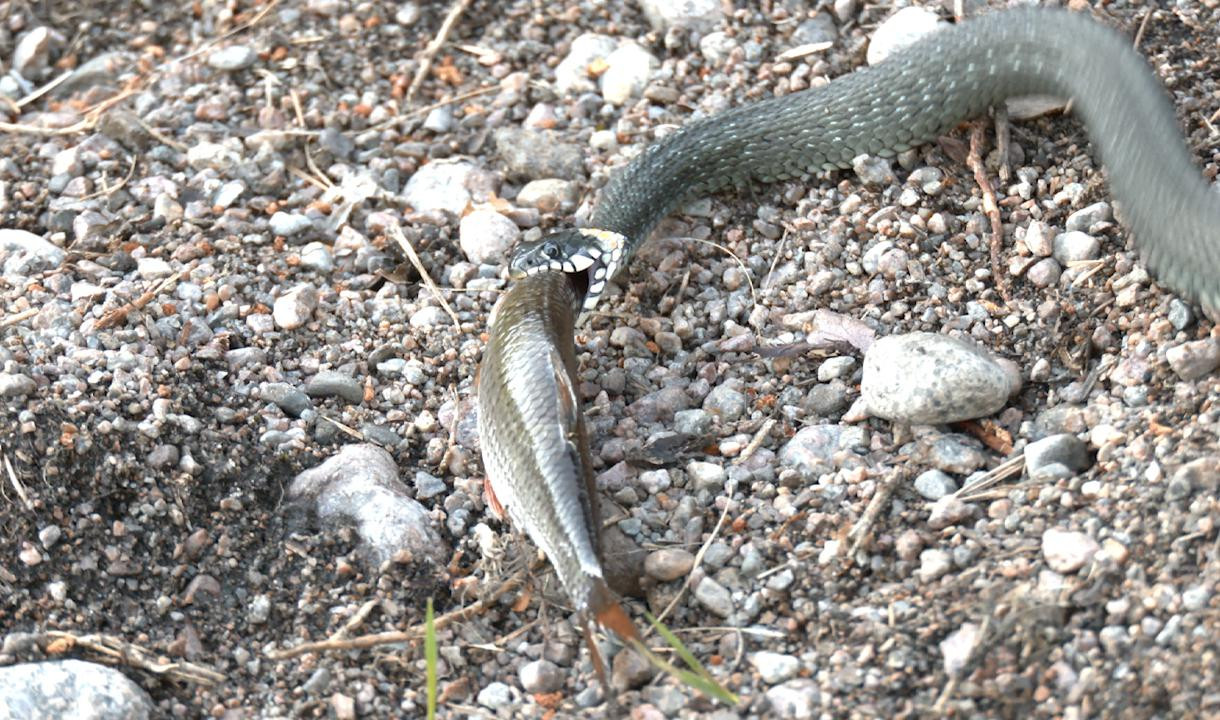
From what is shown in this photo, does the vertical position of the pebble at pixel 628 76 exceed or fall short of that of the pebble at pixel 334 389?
it exceeds it

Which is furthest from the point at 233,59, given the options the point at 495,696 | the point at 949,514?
the point at 949,514

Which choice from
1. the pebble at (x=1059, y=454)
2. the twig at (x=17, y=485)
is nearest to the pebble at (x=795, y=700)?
the pebble at (x=1059, y=454)

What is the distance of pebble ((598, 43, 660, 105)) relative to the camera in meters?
5.06

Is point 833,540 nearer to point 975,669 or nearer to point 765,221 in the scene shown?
point 975,669

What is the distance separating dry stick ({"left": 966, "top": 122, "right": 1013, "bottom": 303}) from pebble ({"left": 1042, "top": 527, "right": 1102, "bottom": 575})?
981mm

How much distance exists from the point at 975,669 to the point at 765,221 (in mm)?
1923

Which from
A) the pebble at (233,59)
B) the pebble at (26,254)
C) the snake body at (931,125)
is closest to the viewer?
the snake body at (931,125)

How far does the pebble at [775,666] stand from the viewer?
3100 millimetres

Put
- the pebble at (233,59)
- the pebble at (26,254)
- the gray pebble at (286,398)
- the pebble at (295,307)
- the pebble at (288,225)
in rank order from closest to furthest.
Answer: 1. the gray pebble at (286,398)
2. the pebble at (295,307)
3. the pebble at (26,254)
4. the pebble at (288,225)
5. the pebble at (233,59)

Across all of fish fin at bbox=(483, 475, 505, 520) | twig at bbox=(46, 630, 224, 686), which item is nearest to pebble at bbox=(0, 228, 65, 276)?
twig at bbox=(46, 630, 224, 686)

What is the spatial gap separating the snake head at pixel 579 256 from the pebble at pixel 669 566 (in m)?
1.04

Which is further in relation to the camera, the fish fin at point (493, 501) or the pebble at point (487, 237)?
the pebble at point (487, 237)

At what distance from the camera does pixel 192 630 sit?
340 centimetres

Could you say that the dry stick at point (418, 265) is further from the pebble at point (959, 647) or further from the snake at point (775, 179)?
the pebble at point (959, 647)
